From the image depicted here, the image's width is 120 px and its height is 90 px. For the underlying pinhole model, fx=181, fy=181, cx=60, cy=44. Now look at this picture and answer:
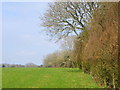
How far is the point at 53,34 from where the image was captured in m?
11.9

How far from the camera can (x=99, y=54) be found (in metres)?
5.50

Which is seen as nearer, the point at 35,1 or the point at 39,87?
the point at 39,87

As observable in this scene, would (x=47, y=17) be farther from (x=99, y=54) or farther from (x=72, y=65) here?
(x=99, y=54)

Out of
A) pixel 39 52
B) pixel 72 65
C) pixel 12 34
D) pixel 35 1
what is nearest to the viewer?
pixel 12 34

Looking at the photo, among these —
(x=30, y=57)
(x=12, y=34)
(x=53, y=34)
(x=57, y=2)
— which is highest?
(x=57, y=2)

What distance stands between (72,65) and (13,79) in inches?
414

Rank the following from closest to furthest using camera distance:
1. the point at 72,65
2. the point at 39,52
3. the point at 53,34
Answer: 1. the point at 39,52
2. the point at 53,34
3. the point at 72,65

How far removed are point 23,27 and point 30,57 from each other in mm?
756

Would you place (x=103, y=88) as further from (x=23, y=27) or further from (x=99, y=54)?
(x=23, y=27)

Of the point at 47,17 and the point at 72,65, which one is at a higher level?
the point at 47,17

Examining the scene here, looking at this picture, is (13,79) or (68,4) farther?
(68,4)

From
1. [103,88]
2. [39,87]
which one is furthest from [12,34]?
[103,88]

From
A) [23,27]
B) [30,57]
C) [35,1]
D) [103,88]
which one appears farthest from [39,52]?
[103,88]

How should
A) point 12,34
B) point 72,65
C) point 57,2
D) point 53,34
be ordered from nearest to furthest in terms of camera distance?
point 12,34 → point 57,2 → point 53,34 → point 72,65
